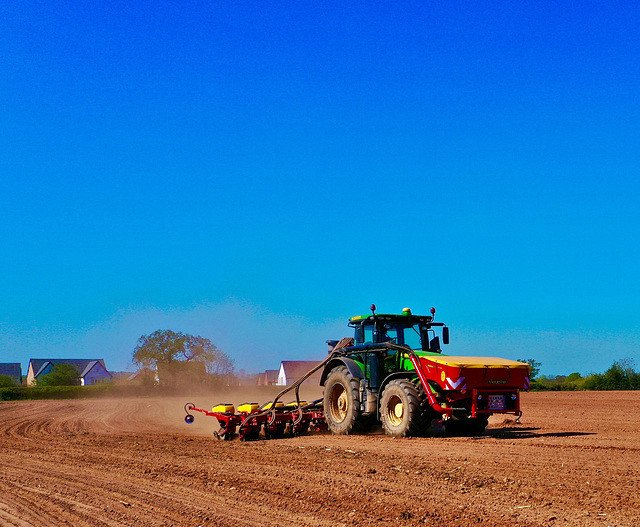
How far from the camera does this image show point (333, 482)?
7910 mm

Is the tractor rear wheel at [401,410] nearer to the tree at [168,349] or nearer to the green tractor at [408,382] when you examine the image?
the green tractor at [408,382]

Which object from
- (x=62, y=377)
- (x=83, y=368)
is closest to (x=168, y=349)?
(x=62, y=377)

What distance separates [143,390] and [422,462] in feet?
149

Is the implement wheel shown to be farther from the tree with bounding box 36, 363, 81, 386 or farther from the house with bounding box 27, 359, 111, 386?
the house with bounding box 27, 359, 111, 386

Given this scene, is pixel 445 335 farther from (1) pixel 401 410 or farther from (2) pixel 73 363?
(2) pixel 73 363

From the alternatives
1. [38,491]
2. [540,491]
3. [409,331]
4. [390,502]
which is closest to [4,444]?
[38,491]

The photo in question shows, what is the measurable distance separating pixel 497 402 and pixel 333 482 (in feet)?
18.0

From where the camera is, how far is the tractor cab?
14.0m

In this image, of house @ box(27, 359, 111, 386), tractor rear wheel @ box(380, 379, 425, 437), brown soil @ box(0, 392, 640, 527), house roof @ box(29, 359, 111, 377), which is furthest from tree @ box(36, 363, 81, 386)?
tractor rear wheel @ box(380, 379, 425, 437)

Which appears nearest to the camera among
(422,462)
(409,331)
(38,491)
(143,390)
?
(38,491)

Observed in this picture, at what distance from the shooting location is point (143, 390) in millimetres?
51375

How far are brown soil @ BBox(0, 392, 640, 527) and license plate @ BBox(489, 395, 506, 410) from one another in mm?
569

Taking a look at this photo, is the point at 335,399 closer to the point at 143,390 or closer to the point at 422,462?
the point at 422,462

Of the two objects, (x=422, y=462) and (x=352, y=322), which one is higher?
(x=352, y=322)
